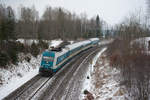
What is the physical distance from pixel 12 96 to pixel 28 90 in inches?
65.4

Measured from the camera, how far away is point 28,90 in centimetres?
1306

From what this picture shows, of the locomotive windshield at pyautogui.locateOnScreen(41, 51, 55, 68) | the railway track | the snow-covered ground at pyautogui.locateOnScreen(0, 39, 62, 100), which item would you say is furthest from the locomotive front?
the snow-covered ground at pyautogui.locateOnScreen(0, 39, 62, 100)

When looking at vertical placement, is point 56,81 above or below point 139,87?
below

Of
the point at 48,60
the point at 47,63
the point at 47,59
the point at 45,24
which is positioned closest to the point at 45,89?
the point at 47,63

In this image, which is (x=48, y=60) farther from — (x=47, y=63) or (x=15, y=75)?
(x=15, y=75)

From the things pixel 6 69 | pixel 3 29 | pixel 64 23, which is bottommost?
pixel 6 69

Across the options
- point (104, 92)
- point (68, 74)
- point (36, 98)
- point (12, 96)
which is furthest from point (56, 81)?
point (104, 92)

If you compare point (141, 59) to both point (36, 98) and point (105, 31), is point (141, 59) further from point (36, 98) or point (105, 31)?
point (105, 31)

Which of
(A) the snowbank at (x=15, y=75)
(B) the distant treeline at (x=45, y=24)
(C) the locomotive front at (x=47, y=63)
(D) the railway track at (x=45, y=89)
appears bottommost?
(D) the railway track at (x=45, y=89)

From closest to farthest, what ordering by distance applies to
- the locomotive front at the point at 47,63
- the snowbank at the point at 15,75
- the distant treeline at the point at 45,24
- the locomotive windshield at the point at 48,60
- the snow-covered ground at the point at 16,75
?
the snowbank at the point at 15,75, the snow-covered ground at the point at 16,75, the locomotive front at the point at 47,63, the locomotive windshield at the point at 48,60, the distant treeline at the point at 45,24

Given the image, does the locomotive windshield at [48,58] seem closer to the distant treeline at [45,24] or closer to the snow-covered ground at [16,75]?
the snow-covered ground at [16,75]

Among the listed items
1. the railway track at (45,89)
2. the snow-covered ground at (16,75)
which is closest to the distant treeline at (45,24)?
the snow-covered ground at (16,75)

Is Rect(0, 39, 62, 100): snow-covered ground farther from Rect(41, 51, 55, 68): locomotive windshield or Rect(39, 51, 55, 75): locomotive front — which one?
Rect(41, 51, 55, 68): locomotive windshield

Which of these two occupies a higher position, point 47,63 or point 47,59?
point 47,59
